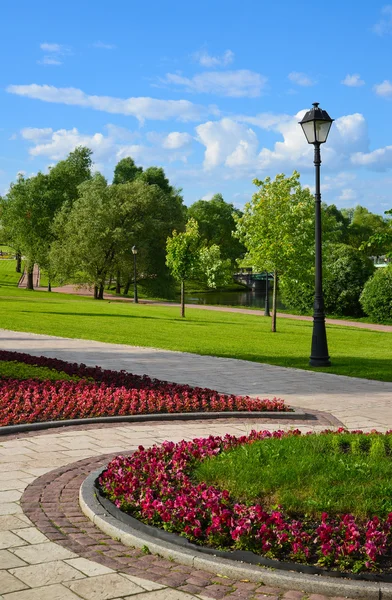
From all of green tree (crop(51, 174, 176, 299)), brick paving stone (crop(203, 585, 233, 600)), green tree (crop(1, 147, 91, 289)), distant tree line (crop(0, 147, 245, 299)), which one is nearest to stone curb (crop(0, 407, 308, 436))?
brick paving stone (crop(203, 585, 233, 600))

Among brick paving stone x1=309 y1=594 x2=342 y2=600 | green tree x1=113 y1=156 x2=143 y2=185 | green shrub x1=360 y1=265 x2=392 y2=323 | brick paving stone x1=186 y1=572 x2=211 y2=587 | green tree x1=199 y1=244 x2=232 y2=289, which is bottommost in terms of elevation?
brick paving stone x1=186 y1=572 x2=211 y2=587

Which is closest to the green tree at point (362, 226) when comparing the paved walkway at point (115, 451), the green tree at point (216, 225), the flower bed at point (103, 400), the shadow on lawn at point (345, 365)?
the green tree at point (216, 225)

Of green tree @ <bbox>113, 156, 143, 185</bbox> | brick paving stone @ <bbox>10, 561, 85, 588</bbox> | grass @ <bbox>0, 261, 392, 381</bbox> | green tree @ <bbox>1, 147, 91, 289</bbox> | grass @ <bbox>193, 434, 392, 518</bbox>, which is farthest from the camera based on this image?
green tree @ <bbox>113, 156, 143, 185</bbox>

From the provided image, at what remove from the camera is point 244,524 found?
484cm

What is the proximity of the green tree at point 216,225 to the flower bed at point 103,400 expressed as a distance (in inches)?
3165

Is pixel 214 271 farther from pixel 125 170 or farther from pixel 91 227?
pixel 125 170

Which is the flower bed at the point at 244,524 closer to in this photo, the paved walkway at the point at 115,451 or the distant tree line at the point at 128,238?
the paved walkway at the point at 115,451

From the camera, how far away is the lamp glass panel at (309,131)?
1571 cm

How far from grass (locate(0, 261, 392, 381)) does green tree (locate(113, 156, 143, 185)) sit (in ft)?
159

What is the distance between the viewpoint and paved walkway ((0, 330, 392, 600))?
14.3ft

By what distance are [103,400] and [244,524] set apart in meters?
6.12

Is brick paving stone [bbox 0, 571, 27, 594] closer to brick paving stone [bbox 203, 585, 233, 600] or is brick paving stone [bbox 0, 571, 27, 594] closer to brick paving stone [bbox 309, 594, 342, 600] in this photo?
brick paving stone [bbox 203, 585, 233, 600]

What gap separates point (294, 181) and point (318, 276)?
13624 mm

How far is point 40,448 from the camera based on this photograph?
8141mm
